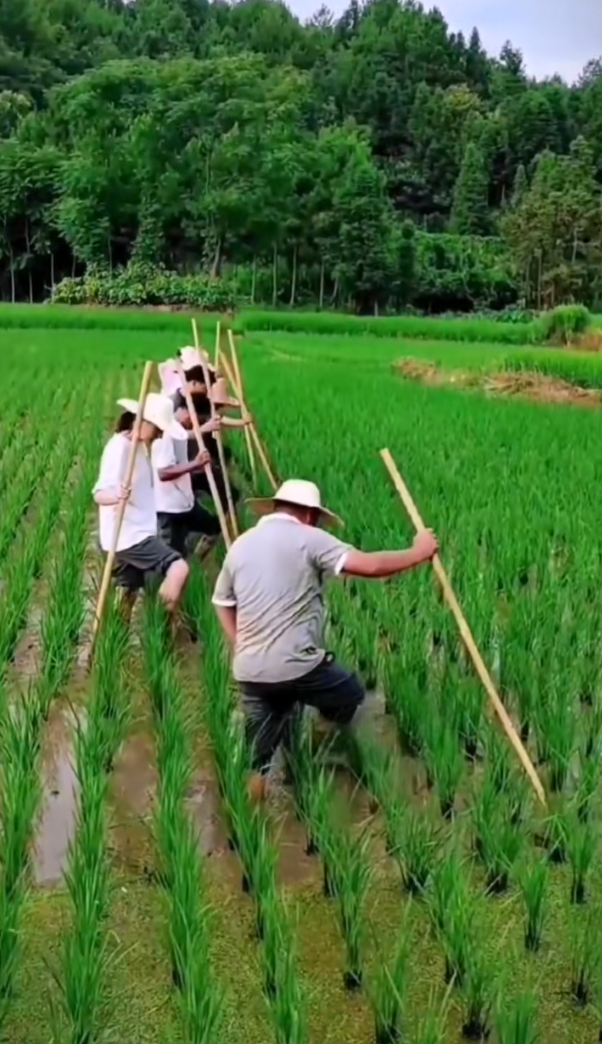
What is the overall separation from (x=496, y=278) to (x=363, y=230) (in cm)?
761

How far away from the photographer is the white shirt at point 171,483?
5.87 metres

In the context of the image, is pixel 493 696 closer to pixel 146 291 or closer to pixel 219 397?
pixel 219 397

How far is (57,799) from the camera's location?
148 inches

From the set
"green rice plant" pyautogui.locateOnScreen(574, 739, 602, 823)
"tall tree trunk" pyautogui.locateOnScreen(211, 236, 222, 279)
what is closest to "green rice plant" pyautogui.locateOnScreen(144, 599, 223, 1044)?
"green rice plant" pyautogui.locateOnScreen(574, 739, 602, 823)

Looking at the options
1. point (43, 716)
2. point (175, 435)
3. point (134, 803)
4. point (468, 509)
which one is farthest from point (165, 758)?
point (468, 509)

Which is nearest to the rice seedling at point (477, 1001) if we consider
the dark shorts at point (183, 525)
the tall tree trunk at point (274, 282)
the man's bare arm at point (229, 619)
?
the man's bare arm at point (229, 619)

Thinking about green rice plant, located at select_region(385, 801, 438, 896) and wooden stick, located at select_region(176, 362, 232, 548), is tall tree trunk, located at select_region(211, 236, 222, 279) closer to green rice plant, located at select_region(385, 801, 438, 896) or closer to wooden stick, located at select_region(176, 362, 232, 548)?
wooden stick, located at select_region(176, 362, 232, 548)

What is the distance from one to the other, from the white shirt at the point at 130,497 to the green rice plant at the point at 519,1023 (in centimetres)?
315

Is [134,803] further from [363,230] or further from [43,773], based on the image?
[363,230]

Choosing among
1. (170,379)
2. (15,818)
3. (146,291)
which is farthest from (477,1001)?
(146,291)

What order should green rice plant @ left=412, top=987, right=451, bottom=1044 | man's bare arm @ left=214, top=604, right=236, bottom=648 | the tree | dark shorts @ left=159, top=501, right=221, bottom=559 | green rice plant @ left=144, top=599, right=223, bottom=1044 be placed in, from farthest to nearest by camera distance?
the tree → dark shorts @ left=159, top=501, right=221, bottom=559 → man's bare arm @ left=214, top=604, right=236, bottom=648 → green rice plant @ left=144, top=599, right=223, bottom=1044 → green rice plant @ left=412, top=987, right=451, bottom=1044

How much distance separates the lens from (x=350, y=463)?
8859mm

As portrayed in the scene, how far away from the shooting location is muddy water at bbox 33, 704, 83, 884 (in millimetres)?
3362

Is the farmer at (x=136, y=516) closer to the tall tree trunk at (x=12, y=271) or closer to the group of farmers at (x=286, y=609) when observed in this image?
the group of farmers at (x=286, y=609)
